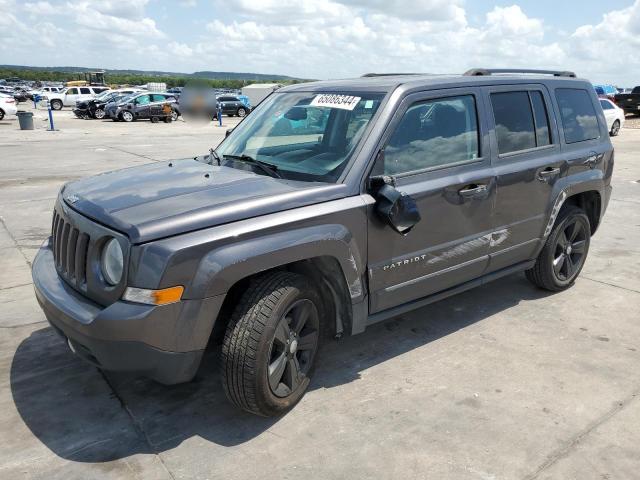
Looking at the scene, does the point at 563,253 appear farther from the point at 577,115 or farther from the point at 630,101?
the point at 630,101

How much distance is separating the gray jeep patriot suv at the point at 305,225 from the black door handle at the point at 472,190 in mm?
20

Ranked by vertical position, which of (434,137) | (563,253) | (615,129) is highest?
(434,137)

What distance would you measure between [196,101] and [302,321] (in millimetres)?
8550

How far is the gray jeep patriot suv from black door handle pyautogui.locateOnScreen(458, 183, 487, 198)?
0.07ft

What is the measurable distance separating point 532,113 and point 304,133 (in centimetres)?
181

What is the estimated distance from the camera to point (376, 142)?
3.31m

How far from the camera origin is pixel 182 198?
2926mm

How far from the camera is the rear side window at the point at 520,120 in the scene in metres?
4.05

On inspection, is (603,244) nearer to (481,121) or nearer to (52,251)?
(481,121)

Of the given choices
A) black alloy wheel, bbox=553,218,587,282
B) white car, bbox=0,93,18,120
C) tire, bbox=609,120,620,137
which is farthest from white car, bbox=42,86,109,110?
black alloy wheel, bbox=553,218,587,282

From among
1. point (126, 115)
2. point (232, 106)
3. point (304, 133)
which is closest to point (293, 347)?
point (304, 133)

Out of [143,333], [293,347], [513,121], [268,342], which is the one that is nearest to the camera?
[143,333]

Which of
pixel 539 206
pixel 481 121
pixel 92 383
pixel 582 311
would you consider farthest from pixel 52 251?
pixel 582 311

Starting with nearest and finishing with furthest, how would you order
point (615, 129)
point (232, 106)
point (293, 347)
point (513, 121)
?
point (293, 347)
point (513, 121)
point (615, 129)
point (232, 106)
